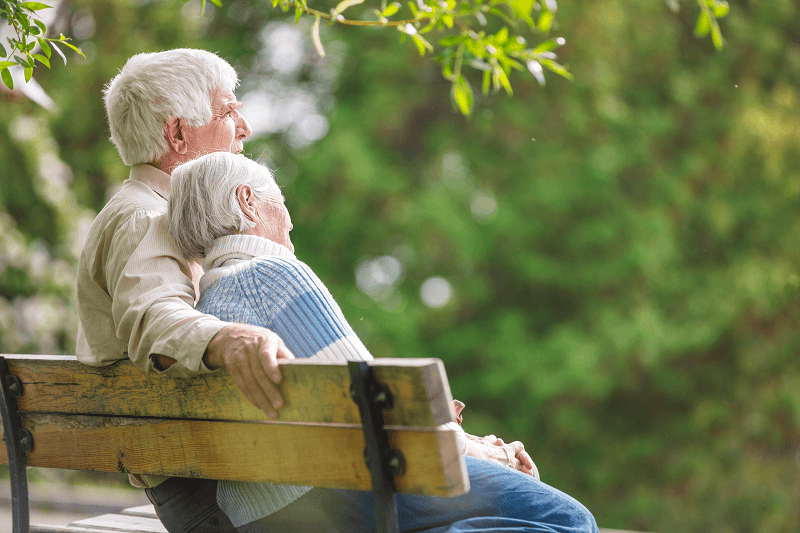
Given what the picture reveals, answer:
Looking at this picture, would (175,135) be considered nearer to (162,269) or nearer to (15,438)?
(162,269)

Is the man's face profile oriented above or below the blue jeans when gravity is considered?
above

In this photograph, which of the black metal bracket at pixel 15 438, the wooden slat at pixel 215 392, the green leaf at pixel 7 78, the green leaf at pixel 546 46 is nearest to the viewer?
the wooden slat at pixel 215 392

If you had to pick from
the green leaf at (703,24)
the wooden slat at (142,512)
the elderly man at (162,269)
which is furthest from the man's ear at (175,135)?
the green leaf at (703,24)

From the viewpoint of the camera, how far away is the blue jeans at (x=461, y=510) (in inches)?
58.1

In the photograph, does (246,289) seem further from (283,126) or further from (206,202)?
(283,126)

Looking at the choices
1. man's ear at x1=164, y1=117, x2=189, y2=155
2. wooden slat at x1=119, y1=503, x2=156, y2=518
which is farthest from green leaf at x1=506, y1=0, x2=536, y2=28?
wooden slat at x1=119, y1=503, x2=156, y2=518

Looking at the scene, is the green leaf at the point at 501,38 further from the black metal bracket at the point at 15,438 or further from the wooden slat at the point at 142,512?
the wooden slat at the point at 142,512

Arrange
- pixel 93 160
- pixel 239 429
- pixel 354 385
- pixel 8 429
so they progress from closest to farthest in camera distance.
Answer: pixel 354 385 → pixel 239 429 → pixel 8 429 → pixel 93 160

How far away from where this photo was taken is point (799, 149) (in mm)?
7312

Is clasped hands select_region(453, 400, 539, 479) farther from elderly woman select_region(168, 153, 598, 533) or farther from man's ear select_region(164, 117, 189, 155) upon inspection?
man's ear select_region(164, 117, 189, 155)

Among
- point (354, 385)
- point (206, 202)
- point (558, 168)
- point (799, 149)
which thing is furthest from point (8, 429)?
point (799, 149)

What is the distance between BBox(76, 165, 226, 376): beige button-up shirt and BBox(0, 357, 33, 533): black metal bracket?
183mm

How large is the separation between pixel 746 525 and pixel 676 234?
2.87m

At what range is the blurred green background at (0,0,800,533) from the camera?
7301 mm
